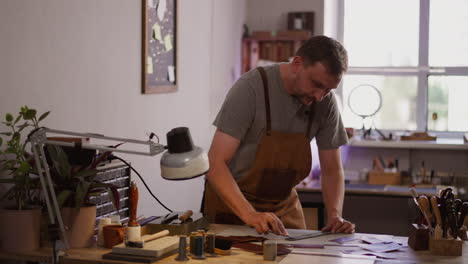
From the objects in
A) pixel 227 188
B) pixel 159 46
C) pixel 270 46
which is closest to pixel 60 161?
pixel 227 188

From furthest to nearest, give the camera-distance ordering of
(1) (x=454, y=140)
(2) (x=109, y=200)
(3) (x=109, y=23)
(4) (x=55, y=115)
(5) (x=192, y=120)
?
(1) (x=454, y=140) < (5) (x=192, y=120) < (3) (x=109, y=23) < (4) (x=55, y=115) < (2) (x=109, y=200)

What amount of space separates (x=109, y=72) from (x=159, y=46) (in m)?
0.65

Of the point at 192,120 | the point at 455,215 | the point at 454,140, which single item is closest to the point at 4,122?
the point at 455,215

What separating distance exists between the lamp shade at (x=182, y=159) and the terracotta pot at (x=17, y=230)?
0.51m

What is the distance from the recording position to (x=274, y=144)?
2879 mm

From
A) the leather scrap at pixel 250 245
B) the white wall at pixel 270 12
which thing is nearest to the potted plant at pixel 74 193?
the leather scrap at pixel 250 245

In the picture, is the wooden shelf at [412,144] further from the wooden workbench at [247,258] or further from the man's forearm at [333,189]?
the wooden workbench at [247,258]

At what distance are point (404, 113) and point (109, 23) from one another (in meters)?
3.34

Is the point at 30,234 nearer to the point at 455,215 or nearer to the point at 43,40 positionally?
the point at 43,40

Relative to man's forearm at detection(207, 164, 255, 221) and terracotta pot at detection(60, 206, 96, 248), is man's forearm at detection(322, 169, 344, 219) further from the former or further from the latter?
terracotta pot at detection(60, 206, 96, 248)

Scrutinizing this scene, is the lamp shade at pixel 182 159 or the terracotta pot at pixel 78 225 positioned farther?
the terracotta pot at pixel 78 225

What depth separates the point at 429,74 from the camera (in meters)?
5.88

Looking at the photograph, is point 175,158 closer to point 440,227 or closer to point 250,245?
point 250,245

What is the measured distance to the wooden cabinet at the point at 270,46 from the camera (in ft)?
18.2
